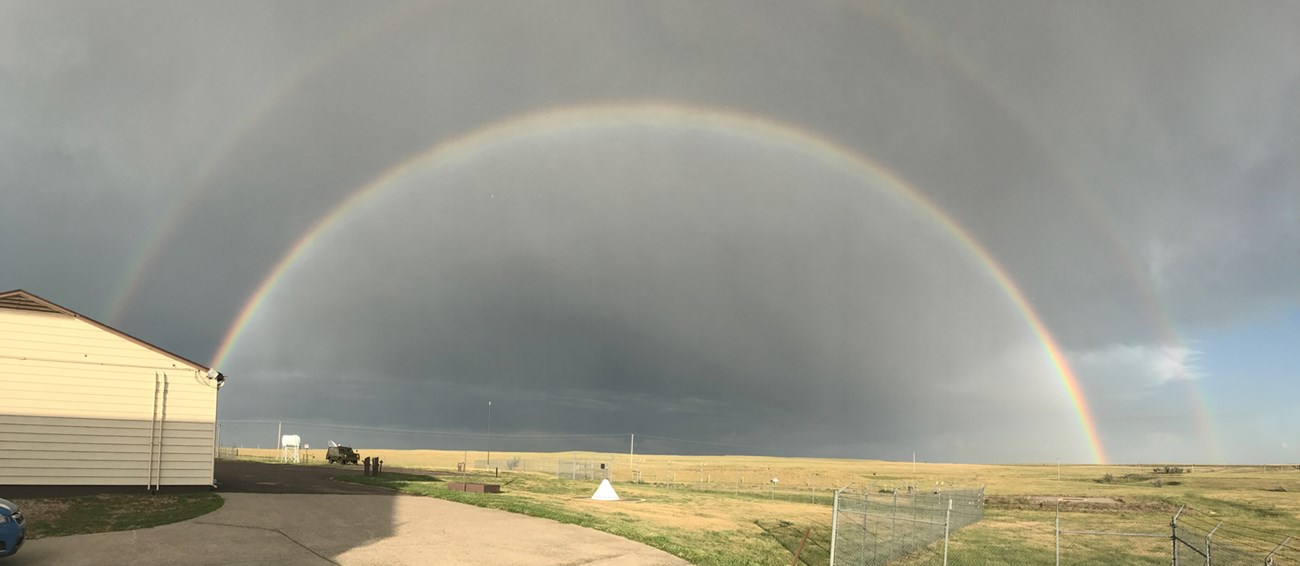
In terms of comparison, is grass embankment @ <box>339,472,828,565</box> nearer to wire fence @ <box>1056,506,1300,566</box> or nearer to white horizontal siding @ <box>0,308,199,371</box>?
wire fence @ <box>1056,506,1300,566</box>

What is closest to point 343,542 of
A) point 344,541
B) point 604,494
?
point 344,541

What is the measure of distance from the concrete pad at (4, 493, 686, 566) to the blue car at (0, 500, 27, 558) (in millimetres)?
727

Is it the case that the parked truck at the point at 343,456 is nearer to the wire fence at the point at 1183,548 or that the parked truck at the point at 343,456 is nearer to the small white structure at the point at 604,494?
the small white structure at the point at 604,494

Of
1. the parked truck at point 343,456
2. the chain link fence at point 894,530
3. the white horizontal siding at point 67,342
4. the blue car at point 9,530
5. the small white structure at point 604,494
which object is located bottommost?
the parked truck at point 343,456

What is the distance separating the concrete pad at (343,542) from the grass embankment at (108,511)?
696 millimetres

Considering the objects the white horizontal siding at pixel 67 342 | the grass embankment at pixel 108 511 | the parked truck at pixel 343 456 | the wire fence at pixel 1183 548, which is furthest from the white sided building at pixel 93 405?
the parked truck at pixel 343 456

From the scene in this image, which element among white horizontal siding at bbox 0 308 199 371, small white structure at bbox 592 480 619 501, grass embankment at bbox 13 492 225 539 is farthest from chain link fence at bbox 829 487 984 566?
white horizontal siding at bbox 0 308 199 371

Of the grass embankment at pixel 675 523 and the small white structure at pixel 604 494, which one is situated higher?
the grass embankment at pixel 675 523

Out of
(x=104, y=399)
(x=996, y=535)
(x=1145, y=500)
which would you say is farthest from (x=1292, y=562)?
(x=104, y=399)

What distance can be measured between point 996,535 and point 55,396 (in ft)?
117

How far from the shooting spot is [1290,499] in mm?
56438

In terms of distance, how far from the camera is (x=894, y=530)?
2362 centimetres

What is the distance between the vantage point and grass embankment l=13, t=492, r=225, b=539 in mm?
18766

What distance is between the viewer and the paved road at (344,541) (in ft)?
52.1
